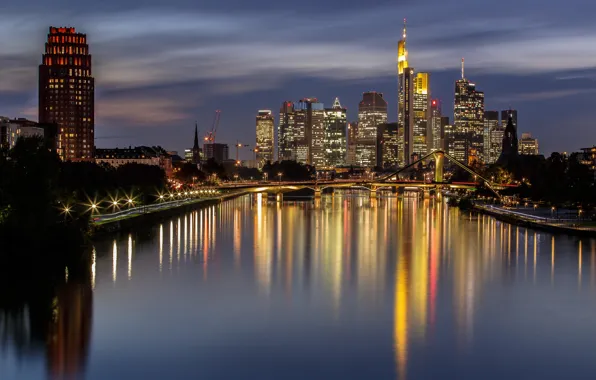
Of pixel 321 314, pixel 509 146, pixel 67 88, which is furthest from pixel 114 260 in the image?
pixel 509 146

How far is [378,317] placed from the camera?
71.4 feet

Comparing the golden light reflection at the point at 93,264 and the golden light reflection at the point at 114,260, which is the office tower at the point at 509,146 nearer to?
the golden light reflection at the point at 114,260

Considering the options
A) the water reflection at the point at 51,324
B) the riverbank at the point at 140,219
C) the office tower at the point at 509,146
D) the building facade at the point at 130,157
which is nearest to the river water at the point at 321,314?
the water reflection at the point at 51,324

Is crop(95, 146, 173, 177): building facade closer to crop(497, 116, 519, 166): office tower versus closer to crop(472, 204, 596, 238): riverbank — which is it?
crop(497, 116, 519, 166): office tower

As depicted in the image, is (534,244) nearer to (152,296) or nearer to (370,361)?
(152,296)

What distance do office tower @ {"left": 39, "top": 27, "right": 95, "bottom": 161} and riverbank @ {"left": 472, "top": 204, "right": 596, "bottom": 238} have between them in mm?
65775

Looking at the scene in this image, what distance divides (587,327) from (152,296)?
1106cm

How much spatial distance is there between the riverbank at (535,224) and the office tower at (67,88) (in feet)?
216

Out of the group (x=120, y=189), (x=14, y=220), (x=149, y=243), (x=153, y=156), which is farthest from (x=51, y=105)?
(x=14, y=220)

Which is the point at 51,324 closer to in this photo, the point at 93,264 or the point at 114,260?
the point at 93,264

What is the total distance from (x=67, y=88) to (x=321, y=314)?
328ft

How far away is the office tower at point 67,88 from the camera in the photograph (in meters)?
116

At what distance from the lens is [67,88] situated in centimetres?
11650

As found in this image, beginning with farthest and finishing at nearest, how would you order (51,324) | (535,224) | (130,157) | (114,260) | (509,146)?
1. (130,157)
2. (509,146)
3. (535,224)
4. (114,260)
5. (51,324)
